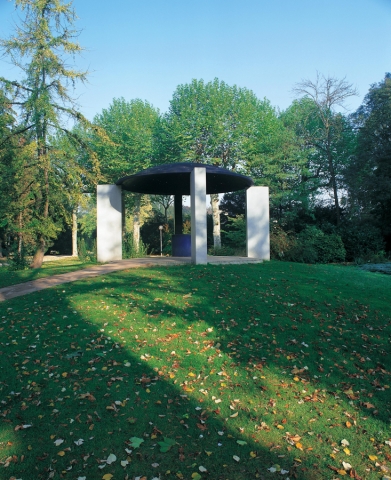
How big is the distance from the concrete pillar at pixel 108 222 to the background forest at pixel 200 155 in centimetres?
216

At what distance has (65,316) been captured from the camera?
20.8 feet

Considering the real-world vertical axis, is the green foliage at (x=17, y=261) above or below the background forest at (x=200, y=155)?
below

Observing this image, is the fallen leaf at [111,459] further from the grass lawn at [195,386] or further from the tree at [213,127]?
the tree at [213,127]

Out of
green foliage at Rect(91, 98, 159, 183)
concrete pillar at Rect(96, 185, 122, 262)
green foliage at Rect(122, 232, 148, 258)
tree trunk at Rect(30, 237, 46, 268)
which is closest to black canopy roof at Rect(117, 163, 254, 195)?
concrete pillar at Rect(96, 185, 122, 262)

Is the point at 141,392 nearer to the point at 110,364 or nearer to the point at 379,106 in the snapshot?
the point at 110,364

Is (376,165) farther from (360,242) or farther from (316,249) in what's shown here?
(316,249)

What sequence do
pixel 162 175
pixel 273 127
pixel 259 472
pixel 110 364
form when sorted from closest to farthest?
pixel 259 472 < pixel 110 364 < pixel 162 175 < pixel 273 127

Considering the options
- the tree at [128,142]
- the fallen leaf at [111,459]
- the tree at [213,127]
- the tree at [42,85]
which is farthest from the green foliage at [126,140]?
the fallen leaf at [111,459]

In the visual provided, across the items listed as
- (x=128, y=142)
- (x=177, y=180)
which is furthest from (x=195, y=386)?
(x=128, y=142)

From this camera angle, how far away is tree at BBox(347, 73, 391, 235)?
21344 mm

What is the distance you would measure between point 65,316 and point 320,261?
43.8 ft

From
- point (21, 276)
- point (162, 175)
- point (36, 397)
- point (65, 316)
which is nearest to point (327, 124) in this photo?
point (162, 175)

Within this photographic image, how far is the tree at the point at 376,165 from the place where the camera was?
21344mm

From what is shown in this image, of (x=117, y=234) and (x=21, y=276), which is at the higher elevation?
(x=117, y=234)
